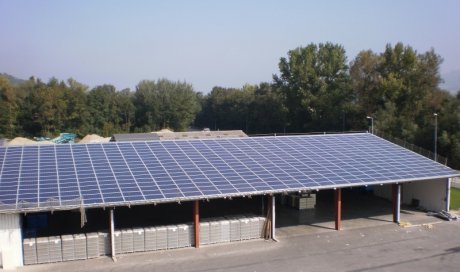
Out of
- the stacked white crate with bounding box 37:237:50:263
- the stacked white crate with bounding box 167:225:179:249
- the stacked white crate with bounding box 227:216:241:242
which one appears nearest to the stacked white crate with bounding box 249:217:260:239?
the stacked white crate with bounding box 227:216:241:242

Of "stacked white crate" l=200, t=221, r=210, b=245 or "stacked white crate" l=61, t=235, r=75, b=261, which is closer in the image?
"stacked white crate" l=61, t=235, r=75, b=261

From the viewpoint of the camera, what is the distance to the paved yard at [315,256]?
811 inches

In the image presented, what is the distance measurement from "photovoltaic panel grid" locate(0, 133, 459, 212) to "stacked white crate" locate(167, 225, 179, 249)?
6.65 feet

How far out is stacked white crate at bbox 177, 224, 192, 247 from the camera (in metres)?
23.1

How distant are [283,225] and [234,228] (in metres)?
4.57

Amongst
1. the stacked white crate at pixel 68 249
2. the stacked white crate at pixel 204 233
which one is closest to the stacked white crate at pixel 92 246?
the stacked white crate at pixel 68 249

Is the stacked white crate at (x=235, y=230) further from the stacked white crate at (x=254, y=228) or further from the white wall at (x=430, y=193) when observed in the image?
the white wall at (x=430, y=193)

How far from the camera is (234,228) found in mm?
24234

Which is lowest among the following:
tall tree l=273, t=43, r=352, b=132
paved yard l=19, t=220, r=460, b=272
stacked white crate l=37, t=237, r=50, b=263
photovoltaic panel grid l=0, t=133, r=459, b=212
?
paved yard l=19, t=220, r=460, b=272

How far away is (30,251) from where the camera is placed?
20594mm

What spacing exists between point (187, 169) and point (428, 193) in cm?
1750

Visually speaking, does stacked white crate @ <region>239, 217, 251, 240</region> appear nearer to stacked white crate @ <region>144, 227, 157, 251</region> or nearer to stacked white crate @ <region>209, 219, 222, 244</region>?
stacked white crate @ <region>209, 219, 222, 244</region>

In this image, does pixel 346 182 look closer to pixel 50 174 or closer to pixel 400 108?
pixel 50 174

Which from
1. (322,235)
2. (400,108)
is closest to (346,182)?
(322,235)
